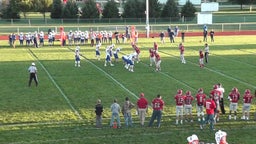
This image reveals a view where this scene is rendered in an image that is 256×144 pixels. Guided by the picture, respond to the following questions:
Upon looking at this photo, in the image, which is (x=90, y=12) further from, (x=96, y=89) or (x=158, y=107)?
(x=158, y=107)

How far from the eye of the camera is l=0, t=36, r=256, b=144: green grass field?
52.2ft

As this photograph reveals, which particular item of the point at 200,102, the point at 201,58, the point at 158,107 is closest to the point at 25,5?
the point at 201,58

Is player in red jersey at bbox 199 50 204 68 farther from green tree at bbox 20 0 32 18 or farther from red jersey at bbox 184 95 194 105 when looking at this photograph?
green tree at bbox 20 0 32 18

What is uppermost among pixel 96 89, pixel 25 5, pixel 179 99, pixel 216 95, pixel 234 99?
pixel 25 5

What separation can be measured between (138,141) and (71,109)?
5263mm

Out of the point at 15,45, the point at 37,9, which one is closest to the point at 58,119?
the point at 15,45

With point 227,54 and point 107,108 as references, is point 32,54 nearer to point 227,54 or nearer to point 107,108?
point 227,54

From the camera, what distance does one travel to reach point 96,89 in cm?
2356

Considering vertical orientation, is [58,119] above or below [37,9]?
below

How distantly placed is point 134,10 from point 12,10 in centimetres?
2028

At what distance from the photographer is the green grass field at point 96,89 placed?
15914mm

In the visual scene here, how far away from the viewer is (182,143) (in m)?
14.9

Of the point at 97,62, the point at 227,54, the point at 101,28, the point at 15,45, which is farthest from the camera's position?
the point at 101,28

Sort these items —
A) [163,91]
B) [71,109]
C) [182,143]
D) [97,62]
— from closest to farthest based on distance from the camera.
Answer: [182,143]
[71,109]
[163,91]
[97,62]
